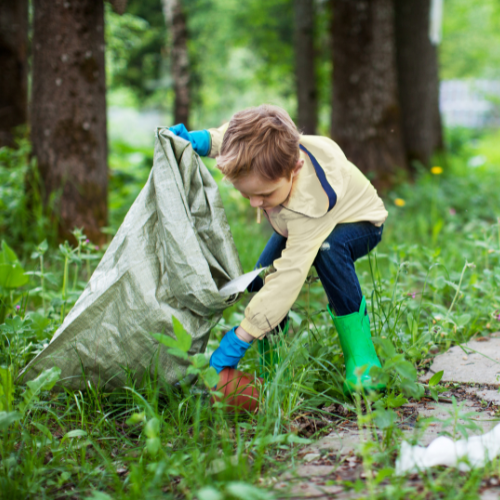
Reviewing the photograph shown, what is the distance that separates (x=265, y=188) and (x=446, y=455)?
0.94m

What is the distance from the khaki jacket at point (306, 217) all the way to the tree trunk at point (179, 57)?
621 cm

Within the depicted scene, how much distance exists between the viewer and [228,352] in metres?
1.71

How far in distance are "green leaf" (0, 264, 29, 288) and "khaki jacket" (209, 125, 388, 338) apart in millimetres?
1015

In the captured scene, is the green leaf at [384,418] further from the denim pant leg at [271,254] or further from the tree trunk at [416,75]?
the tree trunk at [416,75]

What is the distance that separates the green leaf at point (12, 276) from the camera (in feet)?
6.79

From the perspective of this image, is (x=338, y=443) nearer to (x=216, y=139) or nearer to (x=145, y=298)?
(x=145, y=298)

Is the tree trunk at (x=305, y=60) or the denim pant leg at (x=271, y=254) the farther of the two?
the tree trunk at (x=305, y=60)

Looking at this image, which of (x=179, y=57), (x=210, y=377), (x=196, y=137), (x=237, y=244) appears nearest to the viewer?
(x=210, y=377)

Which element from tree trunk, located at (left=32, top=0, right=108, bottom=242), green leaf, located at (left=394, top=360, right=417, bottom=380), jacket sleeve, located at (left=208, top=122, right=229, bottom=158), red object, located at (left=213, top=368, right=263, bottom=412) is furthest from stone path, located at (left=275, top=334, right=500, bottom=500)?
tree trunk, located at (left=32, top=0, right=108, bottom=242)

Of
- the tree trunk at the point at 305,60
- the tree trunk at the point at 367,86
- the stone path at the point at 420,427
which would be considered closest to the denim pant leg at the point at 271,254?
the stone path at the point at 420,427

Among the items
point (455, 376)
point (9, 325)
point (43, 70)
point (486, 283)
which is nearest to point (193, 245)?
point (9, 325)

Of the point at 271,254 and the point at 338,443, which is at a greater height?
the point at 271,254

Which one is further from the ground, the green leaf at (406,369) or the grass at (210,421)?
the green leaf at (406,369)

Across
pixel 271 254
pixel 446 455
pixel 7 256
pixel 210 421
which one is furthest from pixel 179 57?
pixel 446 455
